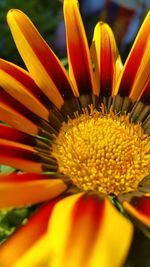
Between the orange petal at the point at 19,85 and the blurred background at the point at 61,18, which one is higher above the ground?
the blurred background at the point at 61,18

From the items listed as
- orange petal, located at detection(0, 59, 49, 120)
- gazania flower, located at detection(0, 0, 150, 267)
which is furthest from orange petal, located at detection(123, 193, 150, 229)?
orange petal, located at detection(0, 59, 49, 120)

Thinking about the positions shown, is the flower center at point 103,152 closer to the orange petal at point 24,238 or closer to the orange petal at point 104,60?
→ the orange petal at point 104,60

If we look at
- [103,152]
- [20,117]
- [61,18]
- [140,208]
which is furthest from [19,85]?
[61,18]

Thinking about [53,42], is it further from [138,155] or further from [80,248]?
[80,248]

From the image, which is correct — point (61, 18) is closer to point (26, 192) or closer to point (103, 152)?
point (103, 152)

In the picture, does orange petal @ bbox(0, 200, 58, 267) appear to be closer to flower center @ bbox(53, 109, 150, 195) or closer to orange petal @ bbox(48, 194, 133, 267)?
orange petal @ bbox(48, 194, 133, 267)

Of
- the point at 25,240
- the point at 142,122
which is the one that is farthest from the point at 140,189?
the point at 25,240

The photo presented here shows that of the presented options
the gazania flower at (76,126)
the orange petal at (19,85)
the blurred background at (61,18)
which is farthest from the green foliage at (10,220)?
the blurred background at (61,18)
